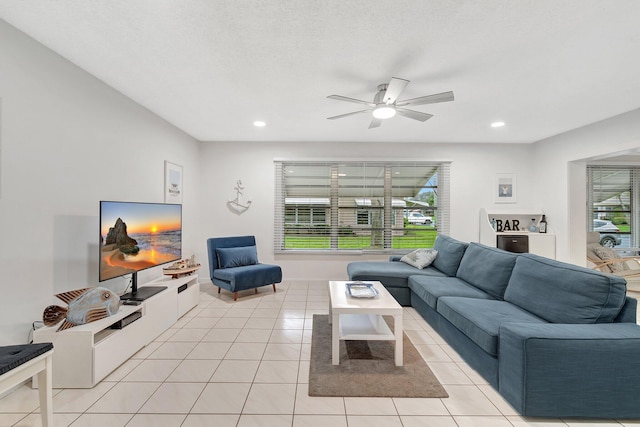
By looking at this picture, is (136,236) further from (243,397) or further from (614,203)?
(614,203)

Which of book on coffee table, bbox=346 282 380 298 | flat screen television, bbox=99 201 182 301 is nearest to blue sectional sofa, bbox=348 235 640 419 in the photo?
book on coffee table, bbox=346 282 380 298

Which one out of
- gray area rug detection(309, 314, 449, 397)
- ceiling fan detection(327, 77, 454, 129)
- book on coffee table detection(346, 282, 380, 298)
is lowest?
gray area rug detection(309, 314, 449, 397)

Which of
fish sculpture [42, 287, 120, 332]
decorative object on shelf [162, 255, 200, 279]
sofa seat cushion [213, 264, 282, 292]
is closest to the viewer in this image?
fish sculpture [42, 287, 120, 332]

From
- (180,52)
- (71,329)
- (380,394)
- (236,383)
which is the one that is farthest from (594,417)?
(180,52)

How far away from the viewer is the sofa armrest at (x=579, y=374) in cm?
160

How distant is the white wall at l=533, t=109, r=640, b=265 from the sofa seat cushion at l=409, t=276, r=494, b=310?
8.16 ft

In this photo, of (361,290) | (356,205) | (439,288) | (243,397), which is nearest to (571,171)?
(439,288)

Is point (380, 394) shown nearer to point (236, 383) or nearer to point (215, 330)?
point (236, 383)

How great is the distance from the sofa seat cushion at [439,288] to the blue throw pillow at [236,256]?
8.17 feet

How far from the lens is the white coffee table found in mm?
2205

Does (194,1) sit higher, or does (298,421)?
(194,1)

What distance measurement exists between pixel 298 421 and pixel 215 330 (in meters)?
1.61

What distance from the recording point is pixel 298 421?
64.9 inches

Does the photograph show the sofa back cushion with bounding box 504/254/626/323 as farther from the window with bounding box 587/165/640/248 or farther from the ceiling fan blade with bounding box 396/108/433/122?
the window with bounding box 587/165/640/248
